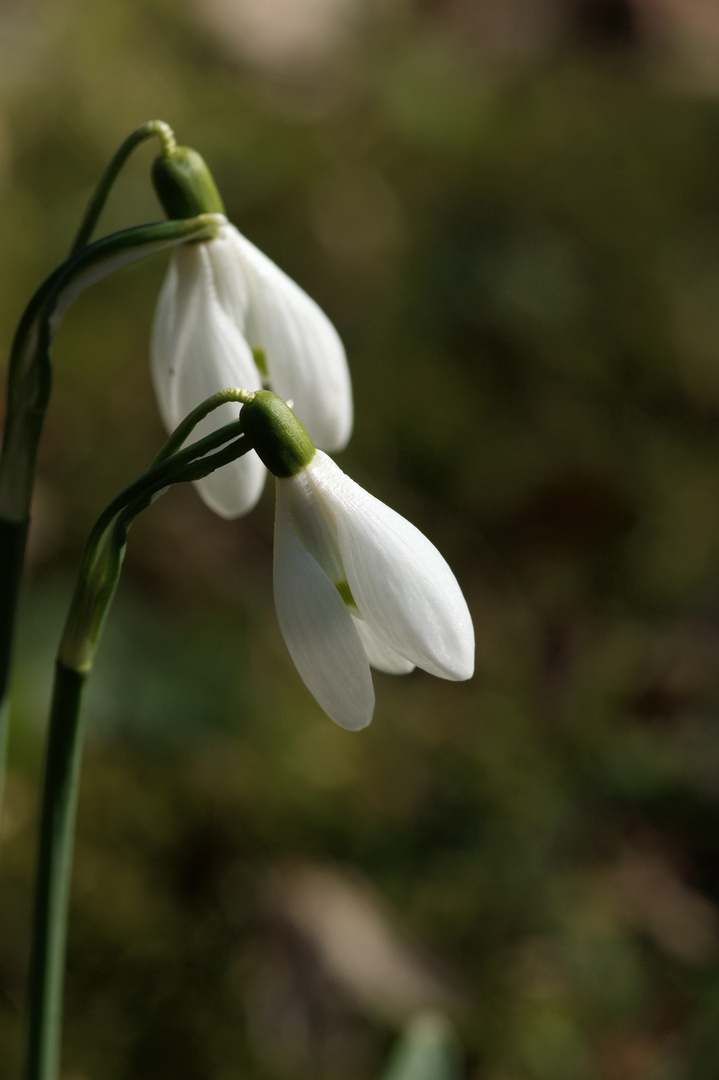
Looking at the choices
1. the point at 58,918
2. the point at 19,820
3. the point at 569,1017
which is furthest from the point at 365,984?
the point at 58,918

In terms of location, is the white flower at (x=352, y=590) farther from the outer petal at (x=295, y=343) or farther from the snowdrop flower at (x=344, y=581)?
the outer petal at (x=295, y=343)

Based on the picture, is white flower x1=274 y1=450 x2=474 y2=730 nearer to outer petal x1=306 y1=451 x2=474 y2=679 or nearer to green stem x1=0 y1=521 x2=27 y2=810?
outer petal x1=306 y1=451 x2=474 y2=679

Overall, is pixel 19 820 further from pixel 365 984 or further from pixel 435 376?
pixel 435 376

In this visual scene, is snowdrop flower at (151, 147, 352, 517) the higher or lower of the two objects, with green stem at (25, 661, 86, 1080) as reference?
higher

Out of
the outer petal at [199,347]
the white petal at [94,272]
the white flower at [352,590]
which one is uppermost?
the white petal at [94,272]

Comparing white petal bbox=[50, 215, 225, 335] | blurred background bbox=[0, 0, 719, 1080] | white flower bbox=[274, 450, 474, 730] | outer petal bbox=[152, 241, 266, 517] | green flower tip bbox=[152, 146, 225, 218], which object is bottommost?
blurred background bbox=[0, 0, 719, 1080]

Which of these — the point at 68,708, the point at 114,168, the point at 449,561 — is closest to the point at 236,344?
the point at 114,168

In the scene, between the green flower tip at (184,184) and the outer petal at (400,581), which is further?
the green flower tip at (184,184)

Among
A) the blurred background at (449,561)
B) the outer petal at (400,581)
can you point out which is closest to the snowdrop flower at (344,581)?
the outer petal at (400,581)

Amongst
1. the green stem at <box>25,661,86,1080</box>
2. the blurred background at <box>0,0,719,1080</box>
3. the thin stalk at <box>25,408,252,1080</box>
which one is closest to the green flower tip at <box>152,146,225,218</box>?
the thin stalk at <box>25,408,252,1080</box>
